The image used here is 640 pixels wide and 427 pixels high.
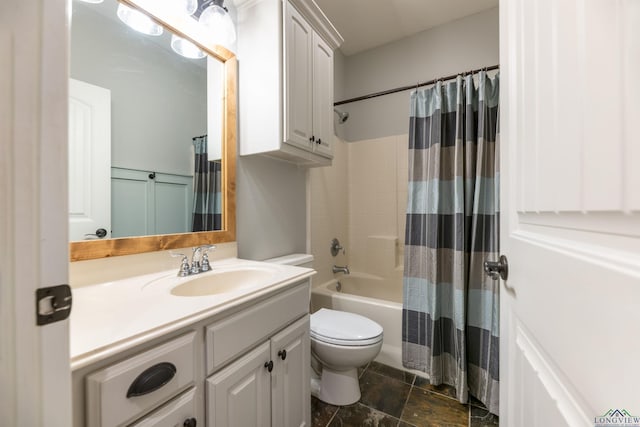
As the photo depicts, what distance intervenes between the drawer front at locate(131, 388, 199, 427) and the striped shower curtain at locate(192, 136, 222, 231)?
752mm

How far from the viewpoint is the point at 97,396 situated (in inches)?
19.3

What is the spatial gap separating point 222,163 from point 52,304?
1047 mm

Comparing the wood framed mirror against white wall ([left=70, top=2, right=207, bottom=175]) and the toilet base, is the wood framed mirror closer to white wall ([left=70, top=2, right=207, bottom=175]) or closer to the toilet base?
white wall ([left=70, top=2, right=207, bottom=175])

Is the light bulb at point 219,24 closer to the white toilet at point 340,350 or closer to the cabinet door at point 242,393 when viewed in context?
the white toilet at point 340,350

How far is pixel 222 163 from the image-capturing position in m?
1.34

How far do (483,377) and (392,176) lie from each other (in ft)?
5.40

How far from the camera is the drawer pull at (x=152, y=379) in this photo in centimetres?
54

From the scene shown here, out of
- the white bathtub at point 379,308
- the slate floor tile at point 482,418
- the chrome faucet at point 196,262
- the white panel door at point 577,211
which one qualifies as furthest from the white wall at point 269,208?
the slate floor tile at point 482,418

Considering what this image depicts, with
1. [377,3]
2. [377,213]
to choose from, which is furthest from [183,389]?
[377,3]

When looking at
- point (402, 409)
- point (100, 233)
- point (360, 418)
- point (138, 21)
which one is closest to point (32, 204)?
point (100, 233)

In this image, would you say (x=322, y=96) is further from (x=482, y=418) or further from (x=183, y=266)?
(x=482, y=418)

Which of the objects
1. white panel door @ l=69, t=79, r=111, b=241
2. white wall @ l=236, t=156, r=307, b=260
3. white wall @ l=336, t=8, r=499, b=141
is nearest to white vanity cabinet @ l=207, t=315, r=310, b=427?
white wall @ l=236, t=156, r=307, b=260

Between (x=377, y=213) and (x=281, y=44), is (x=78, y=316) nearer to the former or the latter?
(x=281, y=44)

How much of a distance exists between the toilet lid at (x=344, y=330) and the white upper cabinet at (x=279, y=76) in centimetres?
99
